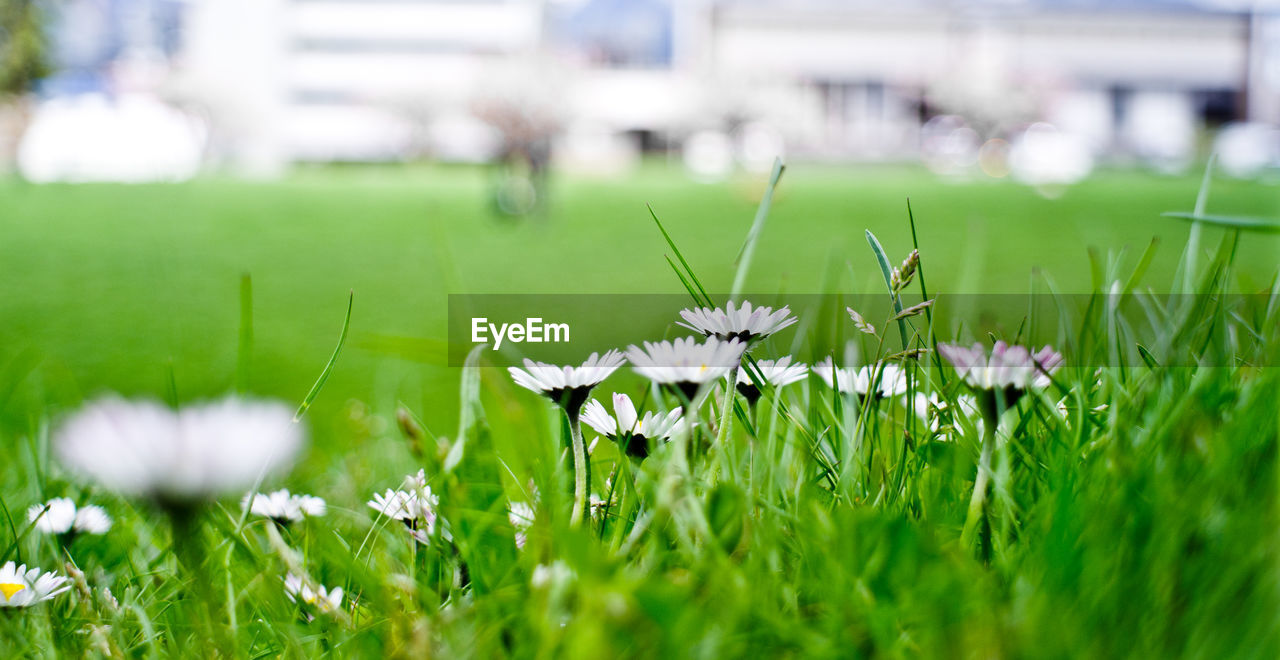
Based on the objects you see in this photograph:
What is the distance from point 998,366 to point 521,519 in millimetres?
147

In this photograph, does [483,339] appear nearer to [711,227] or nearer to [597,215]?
[711,227]

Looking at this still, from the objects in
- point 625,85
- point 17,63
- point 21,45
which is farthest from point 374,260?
point 625,85

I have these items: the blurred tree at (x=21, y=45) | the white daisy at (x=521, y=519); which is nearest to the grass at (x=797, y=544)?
the white daisy at (x=521, y=519)

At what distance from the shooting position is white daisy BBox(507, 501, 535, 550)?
29 centimetres

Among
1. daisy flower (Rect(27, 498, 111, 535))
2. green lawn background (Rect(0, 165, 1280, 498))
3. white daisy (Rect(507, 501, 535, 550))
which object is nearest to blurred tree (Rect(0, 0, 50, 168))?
green lawn background (Rect(0, 165, 1280, 498))

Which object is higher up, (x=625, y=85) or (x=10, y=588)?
(x=625, y=85)

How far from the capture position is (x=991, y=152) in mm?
12906

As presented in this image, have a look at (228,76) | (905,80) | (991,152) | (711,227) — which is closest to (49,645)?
(711,227)

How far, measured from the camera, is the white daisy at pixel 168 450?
16 cm

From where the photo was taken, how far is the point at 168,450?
0.17 metres

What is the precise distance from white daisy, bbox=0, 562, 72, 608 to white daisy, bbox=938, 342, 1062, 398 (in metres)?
0.25

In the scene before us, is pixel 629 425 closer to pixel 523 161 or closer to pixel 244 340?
pixel 244 340

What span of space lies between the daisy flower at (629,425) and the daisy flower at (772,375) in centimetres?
2

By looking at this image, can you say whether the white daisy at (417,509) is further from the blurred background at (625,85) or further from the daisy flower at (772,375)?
the blurred background at (625,85)
